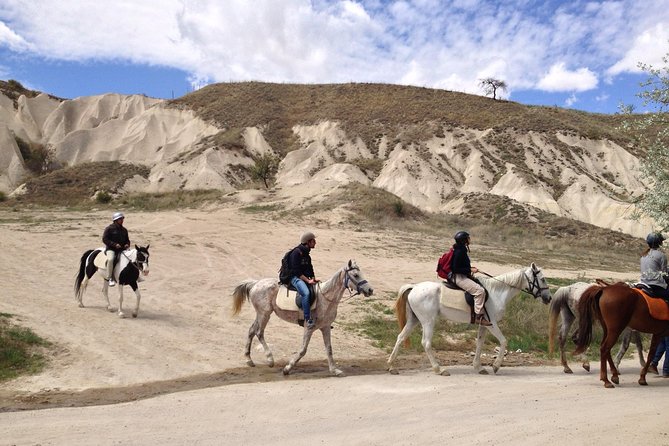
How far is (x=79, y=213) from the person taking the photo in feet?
125

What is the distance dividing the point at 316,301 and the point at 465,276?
308 cm

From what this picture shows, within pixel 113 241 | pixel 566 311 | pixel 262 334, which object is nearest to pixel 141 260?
pixel 113 241

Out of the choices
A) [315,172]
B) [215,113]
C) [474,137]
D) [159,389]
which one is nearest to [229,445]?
[159,389]

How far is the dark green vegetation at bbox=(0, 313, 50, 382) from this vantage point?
32.8ft

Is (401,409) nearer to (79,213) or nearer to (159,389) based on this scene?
(159,389)

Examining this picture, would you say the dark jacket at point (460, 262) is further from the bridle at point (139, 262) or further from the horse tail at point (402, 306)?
the bridle at point (139, 262)

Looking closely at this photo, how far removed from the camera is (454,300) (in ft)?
35.3

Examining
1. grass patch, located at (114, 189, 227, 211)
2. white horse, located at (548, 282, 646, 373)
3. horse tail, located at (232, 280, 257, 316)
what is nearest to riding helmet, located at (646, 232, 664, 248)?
white horse, located at (548, 282, 646, 373)

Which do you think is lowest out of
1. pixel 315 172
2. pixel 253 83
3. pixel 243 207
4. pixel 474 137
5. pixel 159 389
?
pixel 159 389

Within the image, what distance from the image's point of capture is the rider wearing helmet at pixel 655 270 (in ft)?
33.8

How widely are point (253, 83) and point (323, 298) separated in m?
90.0

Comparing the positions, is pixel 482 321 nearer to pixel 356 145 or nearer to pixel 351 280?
pixel 351 280

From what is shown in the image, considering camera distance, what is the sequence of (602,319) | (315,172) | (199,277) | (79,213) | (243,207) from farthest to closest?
1. (315,172)
2. (243,207)
3. (79,213)
4. (199,277)
5. (602,319)

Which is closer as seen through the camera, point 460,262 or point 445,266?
point 460,262
